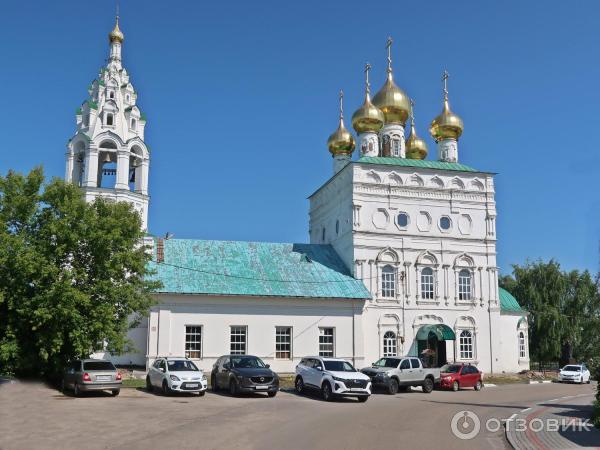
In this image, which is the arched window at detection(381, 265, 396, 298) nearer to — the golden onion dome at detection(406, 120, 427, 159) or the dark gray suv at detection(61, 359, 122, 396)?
A: the golden onion dome at detection(406, 120, 427, 159)

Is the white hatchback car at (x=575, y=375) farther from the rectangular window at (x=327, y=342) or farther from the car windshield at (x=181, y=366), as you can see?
the car windshield at (x=181, y=366)

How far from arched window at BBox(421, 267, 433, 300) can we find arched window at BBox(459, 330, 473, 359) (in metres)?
3.08

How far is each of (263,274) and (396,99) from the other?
1622cm

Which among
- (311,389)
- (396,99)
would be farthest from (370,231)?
(311,389)

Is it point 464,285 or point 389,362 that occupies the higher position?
point 464,285

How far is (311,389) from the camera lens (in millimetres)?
24328

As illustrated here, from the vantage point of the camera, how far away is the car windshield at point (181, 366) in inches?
923

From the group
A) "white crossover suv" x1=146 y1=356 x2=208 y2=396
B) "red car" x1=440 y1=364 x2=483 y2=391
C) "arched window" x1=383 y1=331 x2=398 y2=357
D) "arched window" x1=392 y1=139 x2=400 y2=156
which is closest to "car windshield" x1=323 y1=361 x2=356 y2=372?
"white crossover suv" x1=146 y1=356 x2=208 y2=396

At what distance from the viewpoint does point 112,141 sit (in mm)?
35594

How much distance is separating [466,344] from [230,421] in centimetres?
2526

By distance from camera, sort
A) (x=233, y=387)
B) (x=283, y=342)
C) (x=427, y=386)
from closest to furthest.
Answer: (x=233, y=387), (x=427, y=386), (x=283, y=342)

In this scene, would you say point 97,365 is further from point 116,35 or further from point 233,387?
point 116,35

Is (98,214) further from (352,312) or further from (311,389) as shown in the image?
(352,312)

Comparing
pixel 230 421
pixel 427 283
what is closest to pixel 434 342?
pixel 427 283
